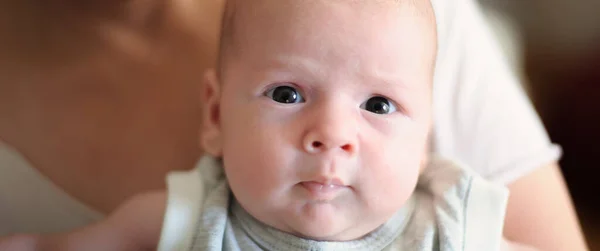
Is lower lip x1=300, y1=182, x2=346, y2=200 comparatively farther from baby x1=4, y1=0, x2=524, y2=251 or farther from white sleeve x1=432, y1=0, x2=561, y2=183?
white sleeve x1=432, y1=0, x2=561, y2=183

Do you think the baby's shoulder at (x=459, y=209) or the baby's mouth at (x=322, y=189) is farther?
the baby's shoulder at (x=459, y=209)

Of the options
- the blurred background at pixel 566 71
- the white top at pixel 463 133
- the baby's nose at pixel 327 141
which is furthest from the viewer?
the blurred background at pixel 566 71

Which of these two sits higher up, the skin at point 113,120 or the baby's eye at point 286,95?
the baby's eye at point 286,95

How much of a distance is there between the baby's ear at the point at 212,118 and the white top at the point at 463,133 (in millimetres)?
241

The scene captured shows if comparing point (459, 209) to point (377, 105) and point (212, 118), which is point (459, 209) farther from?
point (212, 118)

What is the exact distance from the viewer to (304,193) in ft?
2.37

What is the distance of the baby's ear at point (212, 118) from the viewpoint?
0.86m

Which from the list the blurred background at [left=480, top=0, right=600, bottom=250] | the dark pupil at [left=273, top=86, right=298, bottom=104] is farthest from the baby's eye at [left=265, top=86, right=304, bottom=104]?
the blurred background at [left=480, top=0, right=600, bottom=250]

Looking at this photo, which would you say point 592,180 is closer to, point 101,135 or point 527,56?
point 527,56

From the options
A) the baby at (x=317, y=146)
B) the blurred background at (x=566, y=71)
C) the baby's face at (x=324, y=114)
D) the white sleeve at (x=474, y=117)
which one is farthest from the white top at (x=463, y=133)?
the blurred background at (x=566, y=71)

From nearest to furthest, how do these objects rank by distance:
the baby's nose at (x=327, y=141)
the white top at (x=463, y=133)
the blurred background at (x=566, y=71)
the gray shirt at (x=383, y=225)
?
the baby's nose at (x=327, y=141) → the gray shirt at (x=383, y=225) → the white top at (x=463, y=133) → the blurred background at (x=566, y=71)

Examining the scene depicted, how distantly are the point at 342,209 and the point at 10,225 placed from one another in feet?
1.78

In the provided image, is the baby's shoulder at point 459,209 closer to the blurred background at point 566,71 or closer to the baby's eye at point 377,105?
the baby's eye at point 377,105

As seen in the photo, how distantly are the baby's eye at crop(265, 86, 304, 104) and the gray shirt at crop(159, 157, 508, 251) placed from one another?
0.17 meters
